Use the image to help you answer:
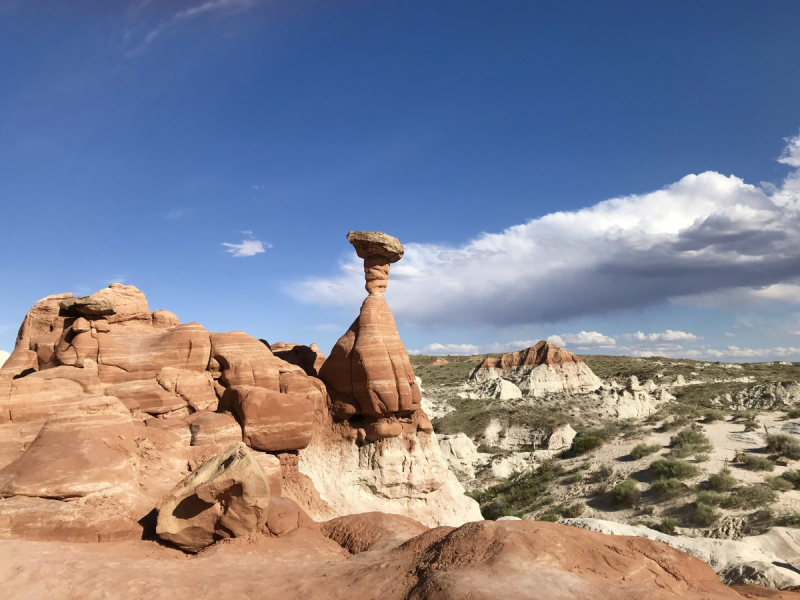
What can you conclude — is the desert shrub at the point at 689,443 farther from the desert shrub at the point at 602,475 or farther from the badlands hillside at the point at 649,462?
the desert shrub at the point at 602,475

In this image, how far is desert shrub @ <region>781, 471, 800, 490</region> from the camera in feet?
70.1

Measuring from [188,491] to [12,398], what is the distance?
6.22m

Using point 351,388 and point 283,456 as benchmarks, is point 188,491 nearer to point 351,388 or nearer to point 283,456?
point 283,456

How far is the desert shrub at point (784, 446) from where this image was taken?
24469mm

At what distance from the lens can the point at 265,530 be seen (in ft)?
35.0

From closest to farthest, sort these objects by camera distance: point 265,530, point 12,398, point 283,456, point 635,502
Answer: point 265,530
point 12,398
point 283,456
point 635,502

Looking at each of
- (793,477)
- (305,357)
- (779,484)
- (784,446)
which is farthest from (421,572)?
(784,446)

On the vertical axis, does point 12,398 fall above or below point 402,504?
above

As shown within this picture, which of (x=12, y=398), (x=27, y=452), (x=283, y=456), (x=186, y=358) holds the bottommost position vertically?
(x=283, y=456)

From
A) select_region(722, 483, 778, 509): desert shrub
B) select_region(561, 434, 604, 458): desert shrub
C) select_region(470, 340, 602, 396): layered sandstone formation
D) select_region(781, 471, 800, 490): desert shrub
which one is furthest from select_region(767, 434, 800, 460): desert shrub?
select_region(470, 340, 602, 396): layered sandstone formation

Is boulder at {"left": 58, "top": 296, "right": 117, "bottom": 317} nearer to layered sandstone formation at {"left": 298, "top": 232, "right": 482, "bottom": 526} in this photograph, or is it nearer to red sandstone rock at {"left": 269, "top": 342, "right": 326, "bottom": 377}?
red sandstone rock at {"left": 269, "top": 342, "right": 326, "bottom": 377}

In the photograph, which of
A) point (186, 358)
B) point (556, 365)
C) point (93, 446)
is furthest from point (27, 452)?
point (556, 365)

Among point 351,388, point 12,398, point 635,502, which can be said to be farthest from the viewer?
point 635,502

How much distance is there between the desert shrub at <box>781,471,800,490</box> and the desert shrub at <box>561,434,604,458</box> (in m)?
10.7
